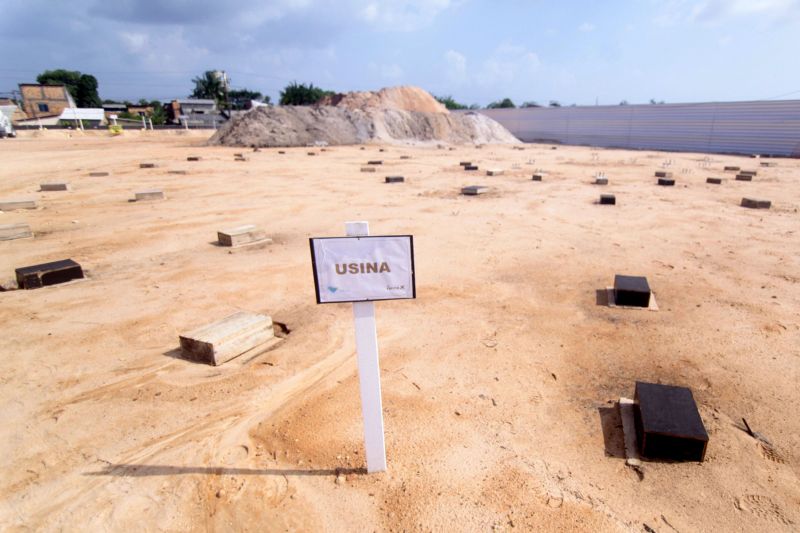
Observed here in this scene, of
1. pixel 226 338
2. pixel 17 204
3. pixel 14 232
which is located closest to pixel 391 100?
pixel 17 204

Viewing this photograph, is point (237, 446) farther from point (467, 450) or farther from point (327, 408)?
point (467, 450)

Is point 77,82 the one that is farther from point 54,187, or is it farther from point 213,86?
point 54,187

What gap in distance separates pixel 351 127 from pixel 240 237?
999 inches

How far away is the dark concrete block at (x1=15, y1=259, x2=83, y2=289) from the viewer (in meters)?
5.73

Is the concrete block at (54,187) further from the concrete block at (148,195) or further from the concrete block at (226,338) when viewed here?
the concrete block at (226,338)

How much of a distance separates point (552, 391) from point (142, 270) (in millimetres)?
5831

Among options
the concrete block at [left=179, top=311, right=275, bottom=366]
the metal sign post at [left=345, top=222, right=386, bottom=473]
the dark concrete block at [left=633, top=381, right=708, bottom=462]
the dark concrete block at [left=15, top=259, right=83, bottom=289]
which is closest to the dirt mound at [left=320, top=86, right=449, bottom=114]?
the dark concrete block at [left=15, top=259, right=83, bottom=289]

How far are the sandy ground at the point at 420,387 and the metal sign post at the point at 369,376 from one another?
16 centimetres

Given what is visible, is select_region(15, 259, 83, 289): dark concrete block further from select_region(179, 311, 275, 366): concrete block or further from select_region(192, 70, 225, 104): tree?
select_region(192, 70, 225, 104): tree

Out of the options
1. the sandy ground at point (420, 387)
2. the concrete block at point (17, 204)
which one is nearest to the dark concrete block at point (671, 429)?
the sandy ground at point (420, 387)

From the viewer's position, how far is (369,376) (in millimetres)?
2523

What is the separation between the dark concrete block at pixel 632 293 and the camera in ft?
16.3

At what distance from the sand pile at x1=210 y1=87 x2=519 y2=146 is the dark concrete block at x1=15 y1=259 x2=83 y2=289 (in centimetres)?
2274

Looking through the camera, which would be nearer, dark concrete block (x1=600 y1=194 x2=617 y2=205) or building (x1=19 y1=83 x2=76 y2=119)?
dark concrete block (x1=600 y1=194 x2=617 y2=205)
